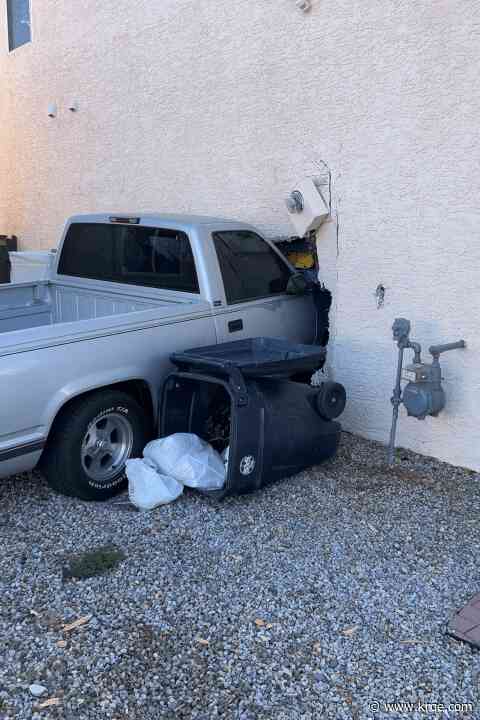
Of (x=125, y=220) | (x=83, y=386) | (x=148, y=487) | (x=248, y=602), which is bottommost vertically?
(x=248, y=602)

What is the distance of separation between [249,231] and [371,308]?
1210mm

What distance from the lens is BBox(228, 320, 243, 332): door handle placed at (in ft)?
17.4

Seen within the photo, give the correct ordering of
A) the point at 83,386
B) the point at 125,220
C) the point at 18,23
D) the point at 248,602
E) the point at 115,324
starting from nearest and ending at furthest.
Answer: the point at 248,602
the point at 83,386
the point at 115,324
the point at 125,220
the point at 18,23

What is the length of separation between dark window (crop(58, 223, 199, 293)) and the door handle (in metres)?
0.38

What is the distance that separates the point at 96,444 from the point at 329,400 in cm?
163

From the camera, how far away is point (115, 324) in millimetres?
4453

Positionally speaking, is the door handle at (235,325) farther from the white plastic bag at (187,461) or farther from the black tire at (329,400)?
the white plastic bag at (187,461)

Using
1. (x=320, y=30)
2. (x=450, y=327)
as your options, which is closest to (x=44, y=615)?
(x=450, y=327)

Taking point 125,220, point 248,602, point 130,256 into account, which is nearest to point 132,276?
point 130,256

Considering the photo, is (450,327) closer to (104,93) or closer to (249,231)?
(249,231)

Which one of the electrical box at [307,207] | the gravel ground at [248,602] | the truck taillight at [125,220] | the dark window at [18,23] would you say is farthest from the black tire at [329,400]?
the dark window at [18,23]

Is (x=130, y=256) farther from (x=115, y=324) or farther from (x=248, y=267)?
(x=115, y=324)

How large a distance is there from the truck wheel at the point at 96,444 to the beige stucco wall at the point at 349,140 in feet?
6.95

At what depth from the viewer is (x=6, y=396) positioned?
3.83 m
